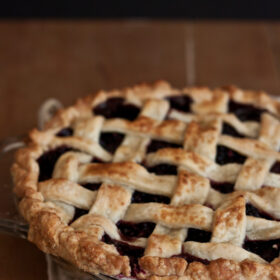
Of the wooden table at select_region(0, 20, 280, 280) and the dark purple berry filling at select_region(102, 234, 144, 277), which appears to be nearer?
the dark purple berry filling at select_region(102, 234, 144, 277)

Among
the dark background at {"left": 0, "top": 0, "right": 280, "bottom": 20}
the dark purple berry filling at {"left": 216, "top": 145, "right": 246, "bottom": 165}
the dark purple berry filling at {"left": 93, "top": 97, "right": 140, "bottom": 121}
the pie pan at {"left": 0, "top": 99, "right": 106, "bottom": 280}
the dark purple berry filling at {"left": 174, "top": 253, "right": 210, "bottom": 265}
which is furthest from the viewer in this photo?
the dark background at {"left": 0, "top": 0, "right": 280, "bottom": 20}

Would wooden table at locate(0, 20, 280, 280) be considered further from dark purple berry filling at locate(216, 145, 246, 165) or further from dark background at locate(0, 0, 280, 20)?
dark purple berry filling at locate(216, 145, 246, 165)

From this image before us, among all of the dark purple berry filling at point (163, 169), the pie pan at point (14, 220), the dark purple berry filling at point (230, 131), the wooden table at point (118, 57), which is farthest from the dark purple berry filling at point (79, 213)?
the wooden table at point (118, 57)

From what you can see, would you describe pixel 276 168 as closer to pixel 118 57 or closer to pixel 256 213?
pixel 256 213

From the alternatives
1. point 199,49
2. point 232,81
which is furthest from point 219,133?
point 199,49

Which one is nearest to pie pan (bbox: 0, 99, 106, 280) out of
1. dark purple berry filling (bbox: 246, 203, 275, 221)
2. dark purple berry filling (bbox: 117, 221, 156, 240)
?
dark purple berry filling (bbox: 117, 221, 156, 240)

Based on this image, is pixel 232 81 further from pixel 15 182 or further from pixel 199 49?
pixel 15 182
